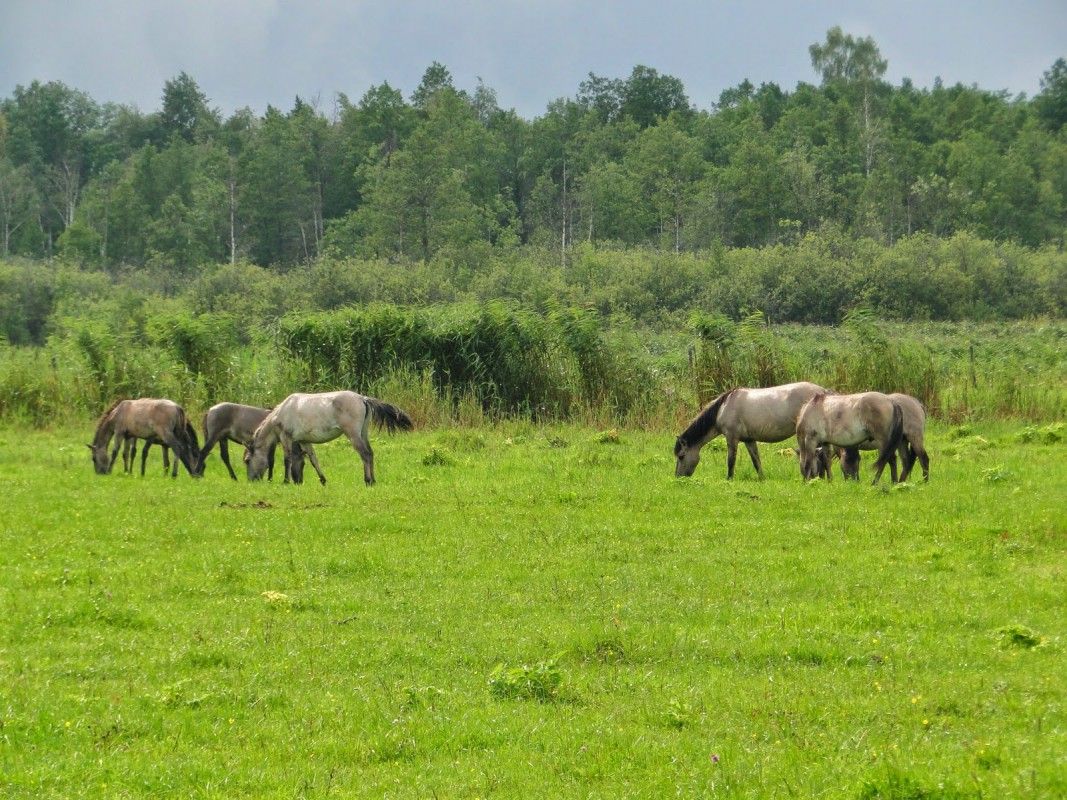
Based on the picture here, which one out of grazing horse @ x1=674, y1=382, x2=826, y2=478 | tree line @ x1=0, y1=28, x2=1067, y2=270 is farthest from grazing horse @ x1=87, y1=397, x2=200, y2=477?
tree line @ x1=0, y1=28, x2=1067, y2=270

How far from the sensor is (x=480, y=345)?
93.4 ft

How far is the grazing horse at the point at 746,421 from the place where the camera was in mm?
19484

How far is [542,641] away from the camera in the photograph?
31.8 feet

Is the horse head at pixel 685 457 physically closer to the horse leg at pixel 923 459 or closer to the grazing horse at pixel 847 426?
the grazing horse at pixel 847 426

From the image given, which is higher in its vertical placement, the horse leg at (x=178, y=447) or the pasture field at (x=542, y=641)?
the horse leg at (x=178, y=447)

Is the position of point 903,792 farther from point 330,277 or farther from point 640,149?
point 640,149

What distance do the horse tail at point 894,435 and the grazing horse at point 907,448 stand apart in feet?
1.48

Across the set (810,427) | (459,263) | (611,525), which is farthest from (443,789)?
(459,263)

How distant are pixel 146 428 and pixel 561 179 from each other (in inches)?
3349

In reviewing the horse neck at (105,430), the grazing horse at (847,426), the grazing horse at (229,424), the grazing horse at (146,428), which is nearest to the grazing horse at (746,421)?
the grazing horse at (847,426)

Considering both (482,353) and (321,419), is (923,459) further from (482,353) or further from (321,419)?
(482,353)

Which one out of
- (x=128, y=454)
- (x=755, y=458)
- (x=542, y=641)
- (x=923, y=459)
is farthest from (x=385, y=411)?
(x=542, y=641)

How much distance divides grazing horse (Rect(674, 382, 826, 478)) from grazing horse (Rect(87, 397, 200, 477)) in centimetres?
888

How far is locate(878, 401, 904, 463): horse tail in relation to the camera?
1702cm
